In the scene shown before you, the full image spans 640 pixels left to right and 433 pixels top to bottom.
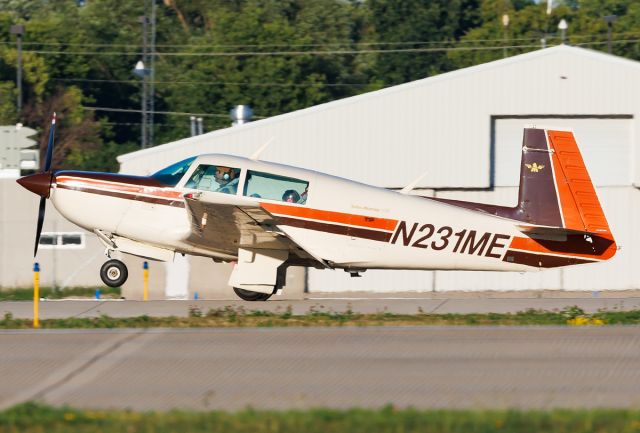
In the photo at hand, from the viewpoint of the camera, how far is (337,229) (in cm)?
1773

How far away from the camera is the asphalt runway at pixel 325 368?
962cm

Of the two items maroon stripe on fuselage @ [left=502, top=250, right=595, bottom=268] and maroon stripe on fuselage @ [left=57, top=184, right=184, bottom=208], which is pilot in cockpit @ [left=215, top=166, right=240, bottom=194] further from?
maroon stripe on fuselage @ [left=502, top=250, right=595, bottom=268]

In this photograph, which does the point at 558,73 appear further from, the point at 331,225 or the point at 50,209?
the point at 50,209

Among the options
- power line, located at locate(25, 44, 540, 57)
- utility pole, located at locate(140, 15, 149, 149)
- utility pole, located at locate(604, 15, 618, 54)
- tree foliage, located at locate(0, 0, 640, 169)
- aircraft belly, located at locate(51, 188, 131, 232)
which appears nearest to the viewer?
aircraft belly, located at locate(51, 188, 131, 232)

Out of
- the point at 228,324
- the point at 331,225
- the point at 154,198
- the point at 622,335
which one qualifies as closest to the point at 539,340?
the point at 622,335

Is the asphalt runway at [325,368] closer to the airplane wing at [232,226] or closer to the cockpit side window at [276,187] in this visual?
the airplane wing at [232,226]

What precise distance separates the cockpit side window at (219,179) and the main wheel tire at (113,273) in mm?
2199

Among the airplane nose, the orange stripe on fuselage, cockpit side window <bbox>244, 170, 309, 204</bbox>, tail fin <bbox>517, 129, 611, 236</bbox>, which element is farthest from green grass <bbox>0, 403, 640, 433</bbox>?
the airplane nose

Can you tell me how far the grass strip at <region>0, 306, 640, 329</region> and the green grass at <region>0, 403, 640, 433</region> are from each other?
218 inches

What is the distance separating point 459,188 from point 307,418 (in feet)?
55.3

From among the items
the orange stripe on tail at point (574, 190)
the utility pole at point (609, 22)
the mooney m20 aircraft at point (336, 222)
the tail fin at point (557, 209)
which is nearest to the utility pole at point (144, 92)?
the utility pole at point (609, 22)

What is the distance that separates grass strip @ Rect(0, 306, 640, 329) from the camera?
575 inches

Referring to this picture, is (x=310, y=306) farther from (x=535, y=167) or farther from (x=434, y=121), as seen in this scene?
(x=434, y=121)

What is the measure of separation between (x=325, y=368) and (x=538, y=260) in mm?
7887
